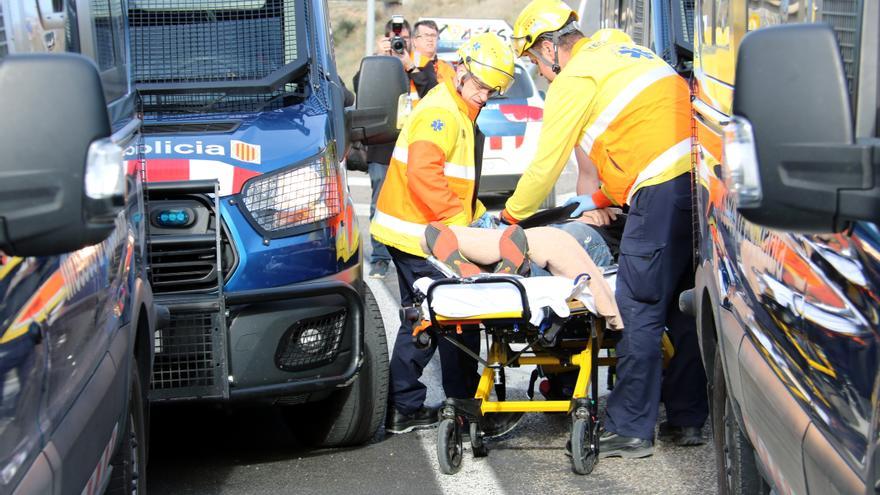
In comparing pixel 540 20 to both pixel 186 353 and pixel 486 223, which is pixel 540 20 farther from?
pixel 186 353

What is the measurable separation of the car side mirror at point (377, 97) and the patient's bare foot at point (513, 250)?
1.00 meters

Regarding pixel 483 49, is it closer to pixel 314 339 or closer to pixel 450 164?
pixel 450 164

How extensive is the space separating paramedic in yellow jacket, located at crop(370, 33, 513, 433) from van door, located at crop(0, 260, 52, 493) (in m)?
3.61

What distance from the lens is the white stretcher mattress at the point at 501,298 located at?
5234 mm

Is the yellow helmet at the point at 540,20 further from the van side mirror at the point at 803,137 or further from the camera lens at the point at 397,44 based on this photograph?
the camera lens at the point at 397,44

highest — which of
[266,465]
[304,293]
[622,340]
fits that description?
[304,293]

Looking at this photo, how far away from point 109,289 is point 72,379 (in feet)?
1.93

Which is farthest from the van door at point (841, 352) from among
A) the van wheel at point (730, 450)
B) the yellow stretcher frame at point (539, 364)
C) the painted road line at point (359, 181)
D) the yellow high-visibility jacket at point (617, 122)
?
the painted road line at point (359, 181)

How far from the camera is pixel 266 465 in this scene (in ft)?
19.4

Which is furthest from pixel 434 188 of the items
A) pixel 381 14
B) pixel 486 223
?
pixel 381 14

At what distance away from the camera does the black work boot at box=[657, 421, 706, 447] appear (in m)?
6.05

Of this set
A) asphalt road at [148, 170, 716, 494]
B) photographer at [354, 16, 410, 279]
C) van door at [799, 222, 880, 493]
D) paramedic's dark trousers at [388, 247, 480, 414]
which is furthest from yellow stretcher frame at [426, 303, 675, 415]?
photographer at [354, 16, 410, 279]

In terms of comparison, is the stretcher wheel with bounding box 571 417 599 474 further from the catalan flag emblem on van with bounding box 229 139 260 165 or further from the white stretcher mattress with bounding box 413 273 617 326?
the catalan flag emblem on van with bounding box 229 139 260 165

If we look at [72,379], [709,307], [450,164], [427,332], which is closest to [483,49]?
[450,164]
